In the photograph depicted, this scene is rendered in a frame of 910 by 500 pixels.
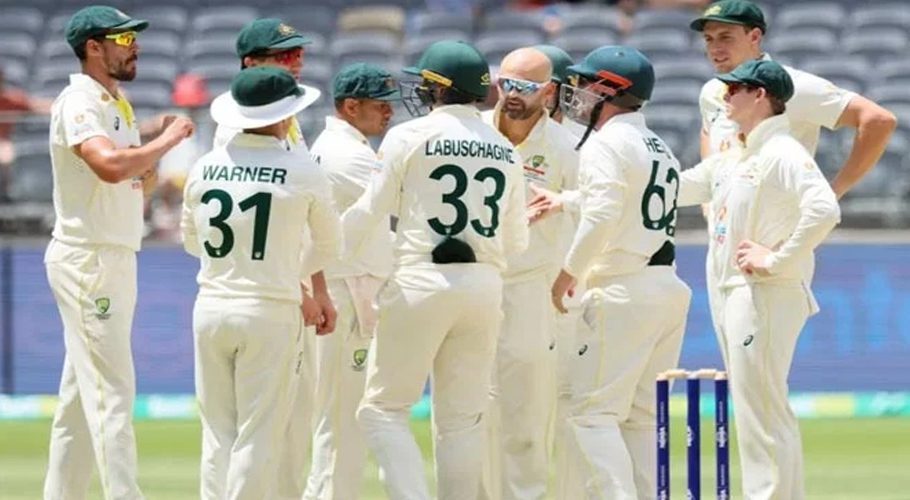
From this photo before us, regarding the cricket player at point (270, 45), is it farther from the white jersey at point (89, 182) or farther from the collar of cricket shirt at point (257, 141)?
the collar of cricket shirt at point (257, 141)

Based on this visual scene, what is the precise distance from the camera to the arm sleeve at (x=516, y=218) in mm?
7883

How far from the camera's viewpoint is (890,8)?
1750 cm

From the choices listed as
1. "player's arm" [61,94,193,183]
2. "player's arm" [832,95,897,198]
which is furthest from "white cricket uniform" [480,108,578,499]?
"player's arm" [61,94,193,183]

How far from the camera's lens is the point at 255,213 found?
7.48 meters

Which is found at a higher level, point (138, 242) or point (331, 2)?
point (331, 2)

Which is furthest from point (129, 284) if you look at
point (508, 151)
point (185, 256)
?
point (185, 256)

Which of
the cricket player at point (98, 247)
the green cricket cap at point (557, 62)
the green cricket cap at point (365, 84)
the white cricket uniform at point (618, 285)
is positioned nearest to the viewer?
the white cricket uniform at point (618, 285)

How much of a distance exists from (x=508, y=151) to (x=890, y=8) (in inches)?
408

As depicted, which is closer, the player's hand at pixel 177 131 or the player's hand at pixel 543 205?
the player's hand at pixel 177 131

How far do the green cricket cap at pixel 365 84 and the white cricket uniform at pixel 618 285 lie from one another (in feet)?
3.32

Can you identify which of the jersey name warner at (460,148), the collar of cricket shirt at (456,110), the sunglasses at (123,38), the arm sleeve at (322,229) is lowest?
the arm sleeve at (322,229)

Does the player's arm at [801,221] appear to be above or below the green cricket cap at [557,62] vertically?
below

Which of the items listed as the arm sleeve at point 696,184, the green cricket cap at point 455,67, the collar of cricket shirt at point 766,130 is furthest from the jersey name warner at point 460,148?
the arm sleeve at point 696,184

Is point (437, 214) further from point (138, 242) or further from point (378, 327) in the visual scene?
point (138, 242)
